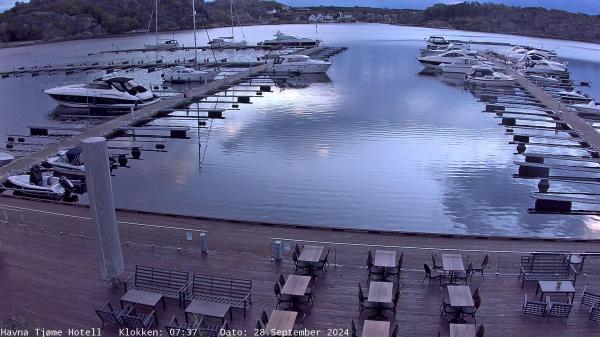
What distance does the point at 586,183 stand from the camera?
857 inches

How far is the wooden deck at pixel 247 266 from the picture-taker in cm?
931

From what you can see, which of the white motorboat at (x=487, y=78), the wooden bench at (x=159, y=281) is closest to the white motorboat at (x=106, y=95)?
the wooden bench at (x=159, y=281)

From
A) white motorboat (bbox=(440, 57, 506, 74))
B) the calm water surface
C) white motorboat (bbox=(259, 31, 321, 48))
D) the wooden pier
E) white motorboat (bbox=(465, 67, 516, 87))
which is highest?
white motorboat (bbox=(259, 31, 321, 48))

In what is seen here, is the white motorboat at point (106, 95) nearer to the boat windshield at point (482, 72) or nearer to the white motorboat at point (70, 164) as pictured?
the white motorboat at point (70, 164)

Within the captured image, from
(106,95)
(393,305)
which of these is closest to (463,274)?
(393,305)

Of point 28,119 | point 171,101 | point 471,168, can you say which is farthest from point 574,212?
point 28,119

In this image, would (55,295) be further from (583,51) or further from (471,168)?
(583,51)

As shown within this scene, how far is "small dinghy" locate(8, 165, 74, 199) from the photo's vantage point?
18.1 m

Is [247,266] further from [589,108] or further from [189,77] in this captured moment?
[189,77]

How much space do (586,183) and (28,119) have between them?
113 ft

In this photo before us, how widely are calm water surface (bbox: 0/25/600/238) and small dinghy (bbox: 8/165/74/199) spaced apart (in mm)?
2339

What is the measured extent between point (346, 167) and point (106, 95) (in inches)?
850

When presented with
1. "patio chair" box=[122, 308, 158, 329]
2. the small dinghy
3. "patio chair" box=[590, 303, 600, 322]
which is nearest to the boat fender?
the small dinghy

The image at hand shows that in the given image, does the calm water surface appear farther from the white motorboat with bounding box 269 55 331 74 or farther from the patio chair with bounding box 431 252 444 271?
the white motorboat with bounding box 269 55 331 74
